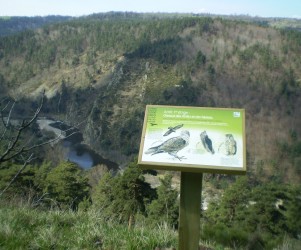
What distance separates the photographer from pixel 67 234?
4398 millimetres

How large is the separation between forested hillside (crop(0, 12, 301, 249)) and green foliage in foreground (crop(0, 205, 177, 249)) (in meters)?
46.9

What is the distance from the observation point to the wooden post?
4.09m

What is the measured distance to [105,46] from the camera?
118 metres

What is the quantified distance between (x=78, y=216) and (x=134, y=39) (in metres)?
114

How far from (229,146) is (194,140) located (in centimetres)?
33

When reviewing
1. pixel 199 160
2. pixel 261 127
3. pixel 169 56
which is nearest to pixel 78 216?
pixel 199 160

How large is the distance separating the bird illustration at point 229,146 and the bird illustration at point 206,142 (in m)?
0.09

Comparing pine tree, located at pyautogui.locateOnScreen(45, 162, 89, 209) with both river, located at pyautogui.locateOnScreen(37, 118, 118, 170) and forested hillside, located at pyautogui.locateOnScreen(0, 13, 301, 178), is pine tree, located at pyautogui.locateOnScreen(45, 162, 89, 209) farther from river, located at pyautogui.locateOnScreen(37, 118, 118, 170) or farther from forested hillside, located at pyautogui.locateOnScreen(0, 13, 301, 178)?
forested hillside, located at pyautogui.locateOnScreen(0, 13, 301, 178)

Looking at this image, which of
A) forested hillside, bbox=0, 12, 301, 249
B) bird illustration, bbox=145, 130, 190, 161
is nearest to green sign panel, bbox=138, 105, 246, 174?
bird illustration, bbox=145, 130, 190, 161

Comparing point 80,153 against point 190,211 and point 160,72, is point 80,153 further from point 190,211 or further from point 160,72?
point 190,211

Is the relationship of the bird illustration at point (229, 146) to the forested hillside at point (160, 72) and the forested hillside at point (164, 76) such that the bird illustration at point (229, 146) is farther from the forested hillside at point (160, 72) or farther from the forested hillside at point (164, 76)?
the forested hillside at point (160, 72)

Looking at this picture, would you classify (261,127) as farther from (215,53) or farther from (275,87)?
(215,53)

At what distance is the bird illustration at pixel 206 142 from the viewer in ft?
13.0

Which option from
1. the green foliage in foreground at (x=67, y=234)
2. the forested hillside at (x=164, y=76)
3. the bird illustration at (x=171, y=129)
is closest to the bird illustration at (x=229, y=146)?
the bird illustration at (x=171, y=129)
